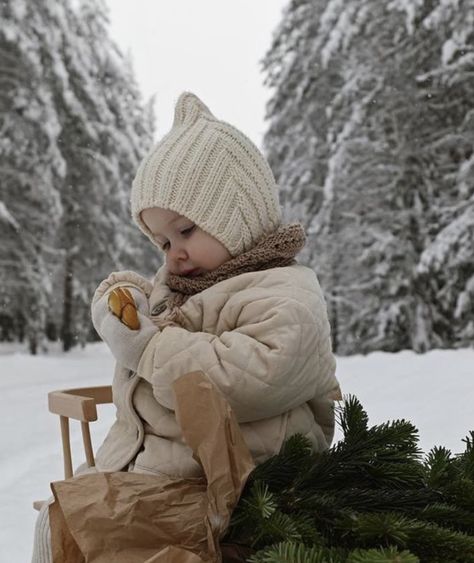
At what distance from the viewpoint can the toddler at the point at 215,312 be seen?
51.2 inches

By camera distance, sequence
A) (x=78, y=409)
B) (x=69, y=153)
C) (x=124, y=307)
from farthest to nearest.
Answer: (x=69, y=153)
(x=78, y=409)
(x=124, y=307)

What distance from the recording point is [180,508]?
1155mm

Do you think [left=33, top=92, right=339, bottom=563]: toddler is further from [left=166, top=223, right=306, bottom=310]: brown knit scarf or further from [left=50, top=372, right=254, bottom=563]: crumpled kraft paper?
[left=50, top=372, right=254, bottom=563]: crumpled kraft paper

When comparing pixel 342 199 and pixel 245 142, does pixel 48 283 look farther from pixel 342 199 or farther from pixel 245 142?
pixel 245 142

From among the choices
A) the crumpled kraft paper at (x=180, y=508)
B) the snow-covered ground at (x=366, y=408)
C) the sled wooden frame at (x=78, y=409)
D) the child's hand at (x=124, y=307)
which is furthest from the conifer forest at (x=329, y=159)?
the crumpled kraft paper at (x=180, y=508)

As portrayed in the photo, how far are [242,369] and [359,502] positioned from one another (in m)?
0.31

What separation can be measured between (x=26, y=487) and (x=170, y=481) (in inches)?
99.5

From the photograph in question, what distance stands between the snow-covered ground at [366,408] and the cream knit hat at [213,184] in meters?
1.60

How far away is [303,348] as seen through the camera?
132 centimetres

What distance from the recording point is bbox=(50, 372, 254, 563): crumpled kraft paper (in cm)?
110

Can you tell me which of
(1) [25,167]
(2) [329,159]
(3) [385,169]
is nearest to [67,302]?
(1) [25,167]

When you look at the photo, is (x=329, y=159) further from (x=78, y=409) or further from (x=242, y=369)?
(x=242, y=369)

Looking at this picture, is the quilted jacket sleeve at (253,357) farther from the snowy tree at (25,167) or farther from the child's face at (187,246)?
the snowy tree at (25,167)

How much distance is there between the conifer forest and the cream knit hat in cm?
939
